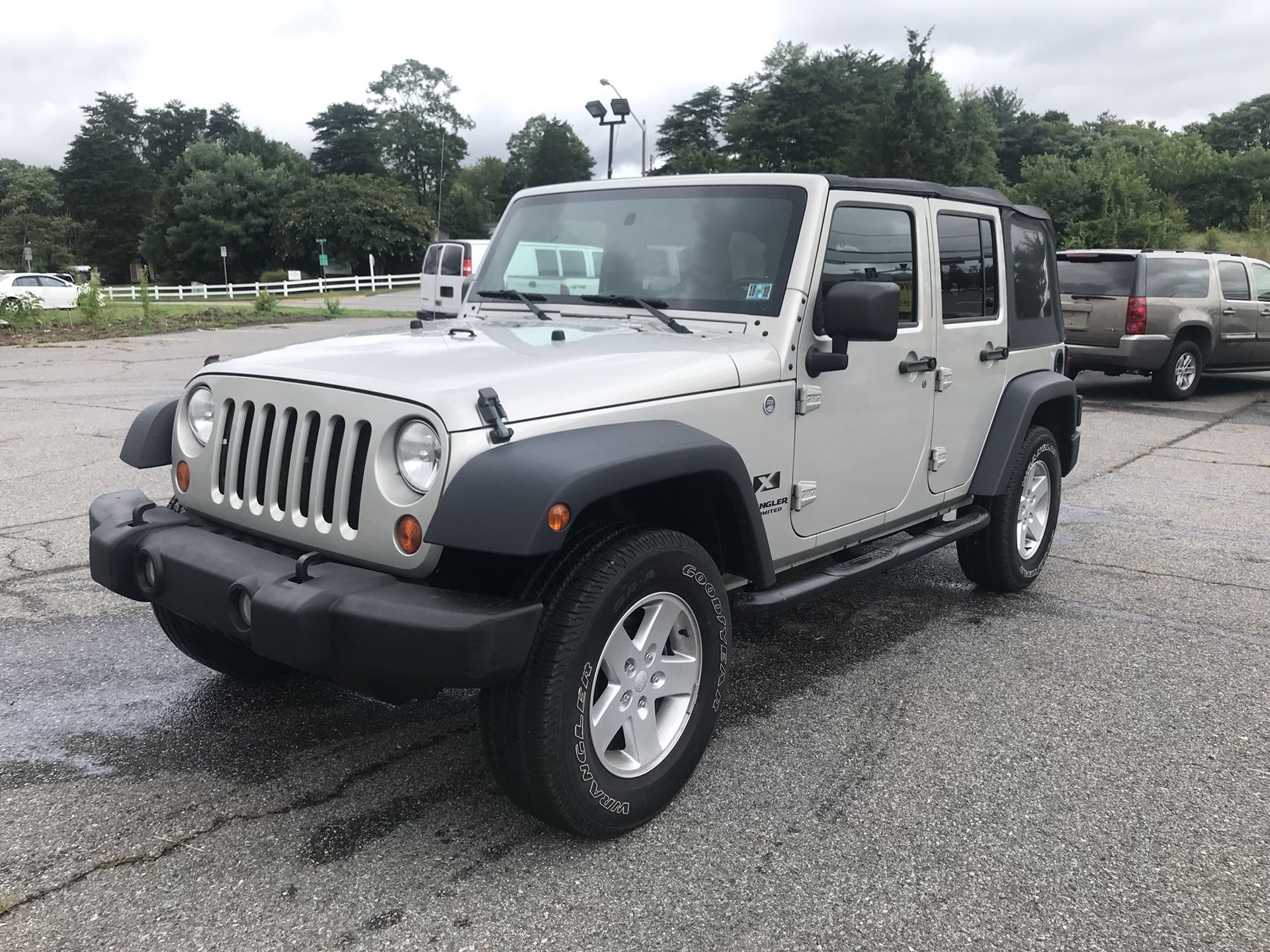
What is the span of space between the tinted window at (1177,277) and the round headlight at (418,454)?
12.1 meters

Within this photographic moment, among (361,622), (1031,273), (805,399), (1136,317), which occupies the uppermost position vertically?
(1031,273)

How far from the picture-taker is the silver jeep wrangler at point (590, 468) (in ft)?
8.57

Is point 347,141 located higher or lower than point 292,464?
higher

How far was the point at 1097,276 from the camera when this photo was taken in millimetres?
12844

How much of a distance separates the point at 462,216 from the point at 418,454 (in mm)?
86691

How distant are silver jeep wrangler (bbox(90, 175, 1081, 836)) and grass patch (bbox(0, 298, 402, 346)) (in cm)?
1892

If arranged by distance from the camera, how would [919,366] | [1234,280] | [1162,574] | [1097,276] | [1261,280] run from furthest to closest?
[1261,280], [1234,280], [1097,276], [1162,574], [919,366]

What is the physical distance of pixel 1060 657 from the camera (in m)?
4.49

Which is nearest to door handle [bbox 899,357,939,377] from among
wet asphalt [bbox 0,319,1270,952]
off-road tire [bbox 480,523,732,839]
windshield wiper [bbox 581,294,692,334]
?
windshield wiper [bbox 581,294,692,334]

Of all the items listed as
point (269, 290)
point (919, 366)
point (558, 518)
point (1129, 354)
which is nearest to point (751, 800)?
point (558, 518)

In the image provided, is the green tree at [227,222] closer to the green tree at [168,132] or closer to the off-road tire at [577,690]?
the green tree at [168,132]

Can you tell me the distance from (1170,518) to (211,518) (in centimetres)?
624

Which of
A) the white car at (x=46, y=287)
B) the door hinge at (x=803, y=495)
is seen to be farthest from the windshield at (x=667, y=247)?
the white car at (x=46, y=287)

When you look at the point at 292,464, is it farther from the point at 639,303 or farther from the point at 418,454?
the point at 639,303
